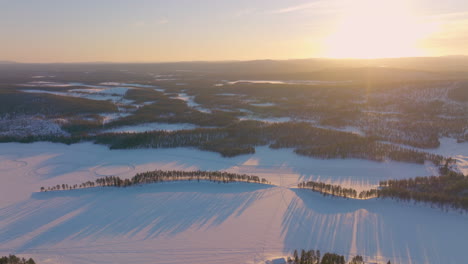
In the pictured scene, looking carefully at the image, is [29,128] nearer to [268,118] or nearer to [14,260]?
[14,260]

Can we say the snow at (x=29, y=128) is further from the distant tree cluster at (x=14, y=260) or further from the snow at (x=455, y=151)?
the snow at (x=455, y=151)

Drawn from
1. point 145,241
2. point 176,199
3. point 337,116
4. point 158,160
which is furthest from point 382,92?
point 145,241

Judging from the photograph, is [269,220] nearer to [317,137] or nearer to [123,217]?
[123,217]

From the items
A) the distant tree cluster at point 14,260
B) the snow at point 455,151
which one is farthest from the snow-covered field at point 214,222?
the snow at point 455,151

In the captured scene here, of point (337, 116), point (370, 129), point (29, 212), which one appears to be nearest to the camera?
point (29, 212)

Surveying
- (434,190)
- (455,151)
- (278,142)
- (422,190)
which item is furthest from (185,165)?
(455,151)
